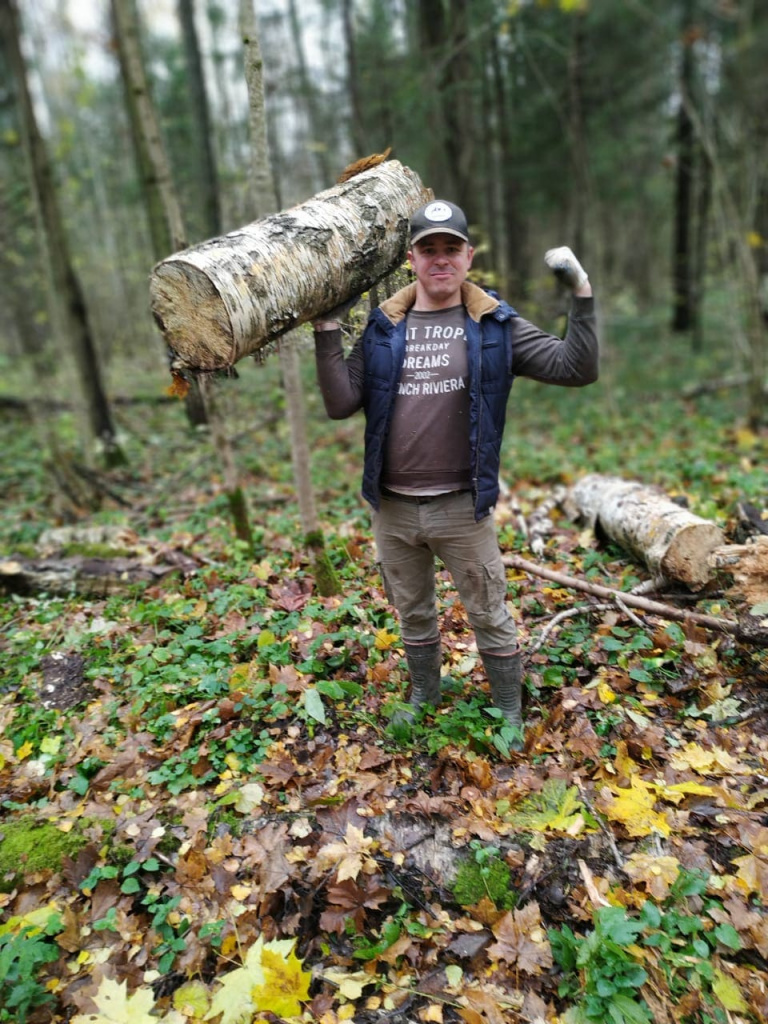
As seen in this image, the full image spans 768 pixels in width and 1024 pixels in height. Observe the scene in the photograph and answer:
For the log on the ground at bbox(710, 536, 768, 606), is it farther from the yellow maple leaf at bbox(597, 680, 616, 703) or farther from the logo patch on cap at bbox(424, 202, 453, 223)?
the logo patch on cap at bbox(424, 202, 453, 223)

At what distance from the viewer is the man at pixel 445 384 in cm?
295

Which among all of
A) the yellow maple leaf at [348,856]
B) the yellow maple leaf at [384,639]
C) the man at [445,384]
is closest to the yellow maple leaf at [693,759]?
the man at [445,384]

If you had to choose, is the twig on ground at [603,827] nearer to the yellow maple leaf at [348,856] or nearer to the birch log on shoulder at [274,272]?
the yellow maple leaf at [348,856]

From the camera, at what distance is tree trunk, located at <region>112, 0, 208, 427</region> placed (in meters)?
5.43

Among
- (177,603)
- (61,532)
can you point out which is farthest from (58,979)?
(61,532)

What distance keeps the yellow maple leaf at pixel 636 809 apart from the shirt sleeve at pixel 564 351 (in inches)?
77.6

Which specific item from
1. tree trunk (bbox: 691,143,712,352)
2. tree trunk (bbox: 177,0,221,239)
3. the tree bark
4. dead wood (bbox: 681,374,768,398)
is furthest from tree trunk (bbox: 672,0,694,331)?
the tree bark

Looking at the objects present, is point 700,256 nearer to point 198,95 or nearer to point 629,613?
point 198,95

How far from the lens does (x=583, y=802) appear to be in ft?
10.2

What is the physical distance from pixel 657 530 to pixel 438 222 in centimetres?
270

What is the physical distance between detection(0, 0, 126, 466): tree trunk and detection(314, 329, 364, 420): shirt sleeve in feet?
24.5

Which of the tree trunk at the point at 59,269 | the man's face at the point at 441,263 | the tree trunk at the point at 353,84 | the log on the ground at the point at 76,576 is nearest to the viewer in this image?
the man's face at the point at 441,263

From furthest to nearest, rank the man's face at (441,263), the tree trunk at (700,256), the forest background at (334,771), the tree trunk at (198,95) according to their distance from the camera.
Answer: the tree trunk at (700,256) → the tree trunk at (198,95) → the man's face at (441,263) → the forest background at (334,771)

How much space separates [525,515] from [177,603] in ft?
10.9
